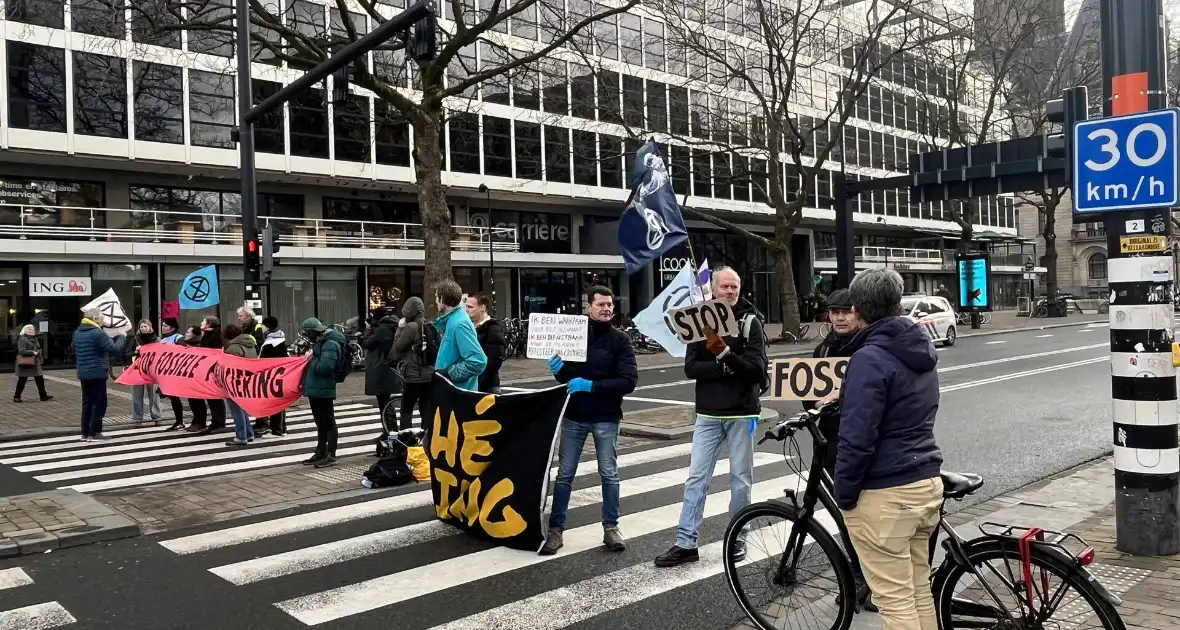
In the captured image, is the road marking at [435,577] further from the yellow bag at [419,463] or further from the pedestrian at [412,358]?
the pedestrian at [412,358]

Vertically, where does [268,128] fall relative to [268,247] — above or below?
above

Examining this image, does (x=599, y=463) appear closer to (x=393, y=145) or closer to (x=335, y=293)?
(x=335, y=293)

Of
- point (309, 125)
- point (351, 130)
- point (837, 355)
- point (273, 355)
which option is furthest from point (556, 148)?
point (837, 355)

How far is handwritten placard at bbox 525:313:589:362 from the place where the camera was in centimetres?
563

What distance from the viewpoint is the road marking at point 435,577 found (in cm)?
486

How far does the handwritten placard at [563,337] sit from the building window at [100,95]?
24307mm

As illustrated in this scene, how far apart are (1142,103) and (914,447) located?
3196mm

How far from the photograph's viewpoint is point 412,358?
9.25 m

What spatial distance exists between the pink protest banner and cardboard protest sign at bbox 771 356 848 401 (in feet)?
23.3

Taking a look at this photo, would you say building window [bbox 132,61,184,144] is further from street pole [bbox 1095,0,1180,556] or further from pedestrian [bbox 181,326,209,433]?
street pole [bbox 1095,0,1180,556]

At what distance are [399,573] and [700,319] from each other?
101 inches

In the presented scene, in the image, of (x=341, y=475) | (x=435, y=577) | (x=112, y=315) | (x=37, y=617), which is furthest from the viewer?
(x=112, y=315)

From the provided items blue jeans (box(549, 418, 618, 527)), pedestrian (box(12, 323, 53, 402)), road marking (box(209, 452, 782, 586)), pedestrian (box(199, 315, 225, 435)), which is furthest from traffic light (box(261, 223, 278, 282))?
blue jeans (box(549, 418, 618, 527))

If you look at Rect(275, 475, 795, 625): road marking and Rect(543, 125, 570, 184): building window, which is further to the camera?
Rect(543, 125, 570, 184): building window
